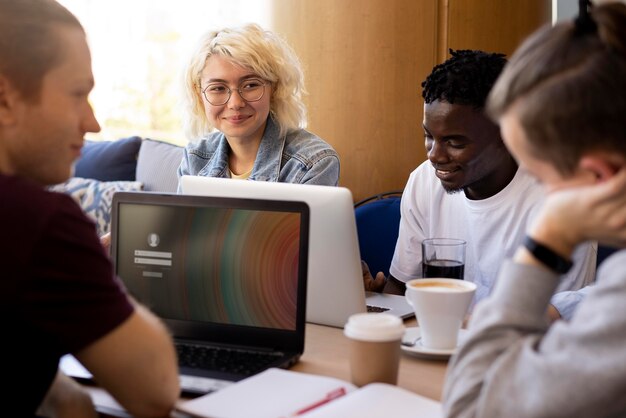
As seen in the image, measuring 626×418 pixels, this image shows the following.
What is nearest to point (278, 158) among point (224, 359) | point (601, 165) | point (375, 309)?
point (375, 309)

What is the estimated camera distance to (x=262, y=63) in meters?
2.50

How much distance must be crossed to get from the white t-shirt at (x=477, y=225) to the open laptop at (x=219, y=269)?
2.08ft

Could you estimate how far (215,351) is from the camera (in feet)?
4.55

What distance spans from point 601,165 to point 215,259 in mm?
754

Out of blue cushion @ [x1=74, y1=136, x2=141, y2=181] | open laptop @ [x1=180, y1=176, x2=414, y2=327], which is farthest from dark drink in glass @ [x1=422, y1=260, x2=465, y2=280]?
blue cushion @ [x1=74, y1=136, x2=141, y2=181]

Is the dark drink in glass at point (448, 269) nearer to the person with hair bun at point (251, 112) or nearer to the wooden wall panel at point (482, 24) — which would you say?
the person with hair bun at point (251, 112)

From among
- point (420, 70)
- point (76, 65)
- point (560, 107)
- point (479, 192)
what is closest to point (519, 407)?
point (560, 107)

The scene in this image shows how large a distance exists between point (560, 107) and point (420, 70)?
95.4 inches

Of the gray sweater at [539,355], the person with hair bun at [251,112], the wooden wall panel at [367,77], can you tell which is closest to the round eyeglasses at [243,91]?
the person with hair bun at [251,112]

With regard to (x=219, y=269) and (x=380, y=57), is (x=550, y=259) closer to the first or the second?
(x=219, y=269)

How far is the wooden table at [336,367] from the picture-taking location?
3.95 feet

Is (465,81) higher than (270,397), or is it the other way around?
(465,81)

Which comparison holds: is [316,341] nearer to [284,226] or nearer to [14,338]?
[284,226]

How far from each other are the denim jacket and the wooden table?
0.87m
